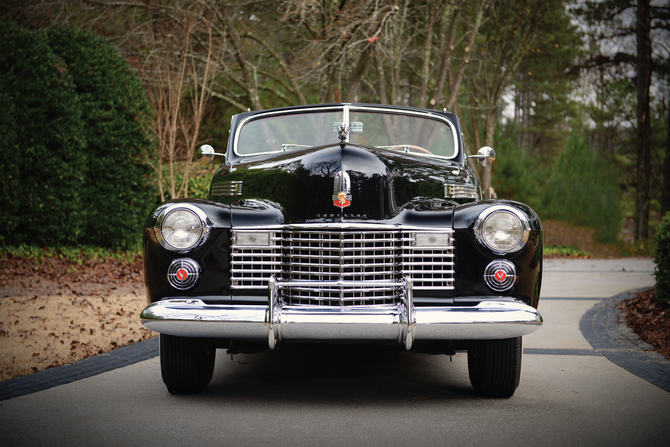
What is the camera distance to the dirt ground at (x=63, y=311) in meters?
5.28

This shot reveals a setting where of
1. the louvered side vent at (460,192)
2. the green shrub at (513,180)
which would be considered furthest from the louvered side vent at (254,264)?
the green shrub at (513,180)

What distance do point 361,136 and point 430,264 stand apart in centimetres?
167

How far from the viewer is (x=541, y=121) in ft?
129

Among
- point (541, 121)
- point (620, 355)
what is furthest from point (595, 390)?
point (541, 121)

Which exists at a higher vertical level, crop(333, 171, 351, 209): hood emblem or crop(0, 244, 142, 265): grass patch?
crop(333, 171, 351, 209): hood emblem

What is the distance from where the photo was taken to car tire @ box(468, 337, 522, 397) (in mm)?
3926

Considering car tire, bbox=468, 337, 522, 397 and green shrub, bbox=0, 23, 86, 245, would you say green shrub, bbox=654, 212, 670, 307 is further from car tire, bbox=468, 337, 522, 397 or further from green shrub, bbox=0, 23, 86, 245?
green shrub, bbox=0, 23, 86, 245

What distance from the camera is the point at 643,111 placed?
71.2 ft

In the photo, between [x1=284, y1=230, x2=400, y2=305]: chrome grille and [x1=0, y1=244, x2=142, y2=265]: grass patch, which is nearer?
[x1=284, y1=230, x2=400, y2=305]: chrome grille

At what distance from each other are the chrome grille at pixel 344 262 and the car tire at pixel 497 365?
49 centimetres

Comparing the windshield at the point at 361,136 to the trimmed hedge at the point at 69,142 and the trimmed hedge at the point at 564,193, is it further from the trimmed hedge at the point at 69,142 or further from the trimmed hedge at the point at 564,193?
the trimmed hedge at the point at 564,193

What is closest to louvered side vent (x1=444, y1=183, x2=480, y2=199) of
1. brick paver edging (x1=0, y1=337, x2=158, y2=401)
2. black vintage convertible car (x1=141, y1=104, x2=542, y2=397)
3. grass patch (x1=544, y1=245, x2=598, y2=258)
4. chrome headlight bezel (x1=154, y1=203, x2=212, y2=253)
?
black vintage convertible car (x1=141, y1=104, x2=542, y2=397)

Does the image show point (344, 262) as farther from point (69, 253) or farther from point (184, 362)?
point (69, 253)

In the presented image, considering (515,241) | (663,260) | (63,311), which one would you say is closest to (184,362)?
(515,241)
